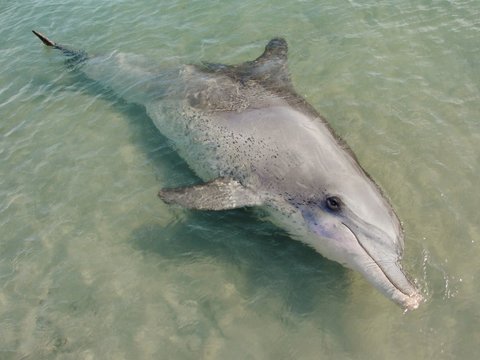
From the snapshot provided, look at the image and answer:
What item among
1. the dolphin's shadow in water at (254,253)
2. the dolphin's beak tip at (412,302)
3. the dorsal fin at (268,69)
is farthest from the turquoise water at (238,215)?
the dorsal fin at (268,69)

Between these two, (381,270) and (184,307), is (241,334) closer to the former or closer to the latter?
(184,307)

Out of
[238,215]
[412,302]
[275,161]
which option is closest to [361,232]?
[412,302]

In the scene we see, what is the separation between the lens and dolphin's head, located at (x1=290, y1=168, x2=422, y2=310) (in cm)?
565

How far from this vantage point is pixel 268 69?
960 centimetres

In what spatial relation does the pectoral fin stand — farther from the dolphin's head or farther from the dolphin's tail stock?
the dolphin's tail stock

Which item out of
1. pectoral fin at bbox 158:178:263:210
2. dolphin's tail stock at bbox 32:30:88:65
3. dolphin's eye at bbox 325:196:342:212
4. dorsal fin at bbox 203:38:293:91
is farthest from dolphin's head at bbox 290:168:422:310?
dolphin's tail stock at bbox 32:30:88:65

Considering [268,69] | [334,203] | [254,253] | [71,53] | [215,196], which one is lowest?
[254,253]

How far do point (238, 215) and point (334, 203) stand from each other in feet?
5.64

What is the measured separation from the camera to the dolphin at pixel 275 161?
6043mm

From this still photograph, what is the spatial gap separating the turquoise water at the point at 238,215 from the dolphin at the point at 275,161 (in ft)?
1.35

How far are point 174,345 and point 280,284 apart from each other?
5.23 feet

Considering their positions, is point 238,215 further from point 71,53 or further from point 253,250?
point 71,53

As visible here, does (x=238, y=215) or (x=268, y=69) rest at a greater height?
(x=268, y=69)

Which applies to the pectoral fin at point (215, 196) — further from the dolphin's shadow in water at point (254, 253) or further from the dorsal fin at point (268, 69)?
the dorsal fin at point (268, 69)
